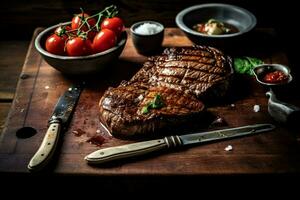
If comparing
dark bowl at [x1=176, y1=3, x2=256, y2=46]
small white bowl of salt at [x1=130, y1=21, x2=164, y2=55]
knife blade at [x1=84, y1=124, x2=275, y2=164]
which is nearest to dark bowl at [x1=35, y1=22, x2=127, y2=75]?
small white bowl of salt at [x1=130, y1=21, x2=164, y2=55]

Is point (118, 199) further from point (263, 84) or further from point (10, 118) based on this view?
point (263, 84)

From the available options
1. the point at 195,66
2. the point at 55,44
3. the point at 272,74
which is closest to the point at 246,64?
the point at 272,74

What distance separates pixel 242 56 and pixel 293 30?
1219 mm

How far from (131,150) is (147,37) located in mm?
1054

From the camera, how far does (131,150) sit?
2.14m

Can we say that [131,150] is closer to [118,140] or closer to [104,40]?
[118,140]

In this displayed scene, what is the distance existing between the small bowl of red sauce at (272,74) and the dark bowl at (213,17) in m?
0.32

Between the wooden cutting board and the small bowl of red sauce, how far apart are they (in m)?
0.06

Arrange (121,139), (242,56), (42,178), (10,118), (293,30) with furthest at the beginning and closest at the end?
(293,30) → (242,56) → (10,118) → (121,139) → (42,178)

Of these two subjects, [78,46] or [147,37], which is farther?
[147,37]

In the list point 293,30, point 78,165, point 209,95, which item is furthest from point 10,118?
point 293,30

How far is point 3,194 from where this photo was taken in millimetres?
2334

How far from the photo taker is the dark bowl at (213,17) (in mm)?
2914

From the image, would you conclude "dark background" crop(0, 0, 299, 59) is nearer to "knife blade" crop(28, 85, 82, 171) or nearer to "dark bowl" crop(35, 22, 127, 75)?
"dark bowl" crop(35, 22, 127, 75)
